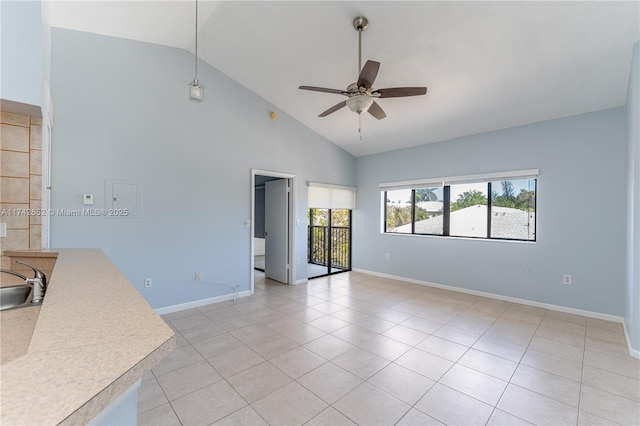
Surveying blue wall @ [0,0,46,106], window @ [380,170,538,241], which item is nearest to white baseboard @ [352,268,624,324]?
window @ [380,170,538,241]

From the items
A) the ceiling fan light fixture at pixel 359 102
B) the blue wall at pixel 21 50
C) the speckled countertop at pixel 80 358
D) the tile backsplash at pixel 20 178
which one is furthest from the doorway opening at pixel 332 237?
the speckled countertop at pixel 80 358

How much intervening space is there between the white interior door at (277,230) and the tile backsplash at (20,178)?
3357mm

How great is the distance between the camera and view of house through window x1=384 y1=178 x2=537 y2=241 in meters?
4.16

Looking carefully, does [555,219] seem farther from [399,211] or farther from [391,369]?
[391,369]

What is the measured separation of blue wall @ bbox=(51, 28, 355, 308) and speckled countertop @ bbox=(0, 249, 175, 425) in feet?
8.99

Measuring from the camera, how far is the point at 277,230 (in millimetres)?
5418

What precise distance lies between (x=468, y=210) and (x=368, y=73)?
3.40m

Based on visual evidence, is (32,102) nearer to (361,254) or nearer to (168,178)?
(168,178)

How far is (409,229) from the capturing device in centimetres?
546

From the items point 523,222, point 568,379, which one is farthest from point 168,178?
point 523,222

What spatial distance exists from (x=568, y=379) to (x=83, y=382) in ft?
10.5

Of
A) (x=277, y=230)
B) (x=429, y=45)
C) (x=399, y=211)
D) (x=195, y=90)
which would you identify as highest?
(x=429, y=45)

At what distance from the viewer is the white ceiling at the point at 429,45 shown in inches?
97.4

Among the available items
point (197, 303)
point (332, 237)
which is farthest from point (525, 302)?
point (197, 303)
